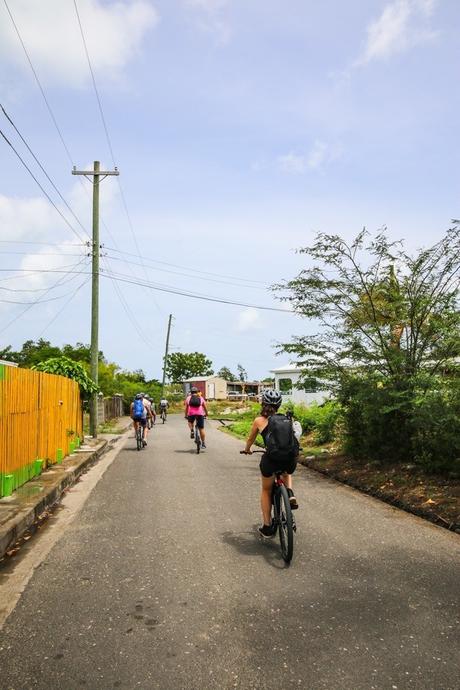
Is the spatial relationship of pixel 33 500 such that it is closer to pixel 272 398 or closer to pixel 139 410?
pixel 272 398

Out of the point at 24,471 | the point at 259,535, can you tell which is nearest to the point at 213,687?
the point at 259,535

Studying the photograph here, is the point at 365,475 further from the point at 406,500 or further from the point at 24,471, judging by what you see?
the point at 24,471

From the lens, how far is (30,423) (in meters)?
9.67

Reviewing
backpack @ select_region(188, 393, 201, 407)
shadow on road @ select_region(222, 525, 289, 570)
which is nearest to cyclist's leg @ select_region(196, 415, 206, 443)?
backpack @ select_region(188, 393, 201, 407)

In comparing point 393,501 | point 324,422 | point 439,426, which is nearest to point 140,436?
point 324,422

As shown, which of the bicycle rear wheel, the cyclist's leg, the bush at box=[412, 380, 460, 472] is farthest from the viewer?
the bicycle rear wheel

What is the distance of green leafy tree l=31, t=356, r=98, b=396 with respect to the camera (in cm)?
1575

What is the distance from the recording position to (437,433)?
912 cm

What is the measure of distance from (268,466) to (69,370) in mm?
11398

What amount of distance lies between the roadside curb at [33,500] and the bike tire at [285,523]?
291 centimetres

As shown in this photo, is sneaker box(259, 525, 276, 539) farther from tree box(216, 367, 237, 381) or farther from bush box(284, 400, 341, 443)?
tree box(216, 367, 237, 381)

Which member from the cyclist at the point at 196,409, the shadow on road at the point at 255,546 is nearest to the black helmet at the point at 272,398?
the shadow on road at the point at 255,546

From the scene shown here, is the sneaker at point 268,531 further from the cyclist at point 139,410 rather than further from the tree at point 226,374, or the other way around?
the tree at point 226,374

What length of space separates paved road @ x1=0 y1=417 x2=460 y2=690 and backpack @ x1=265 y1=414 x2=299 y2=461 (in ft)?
3.42
